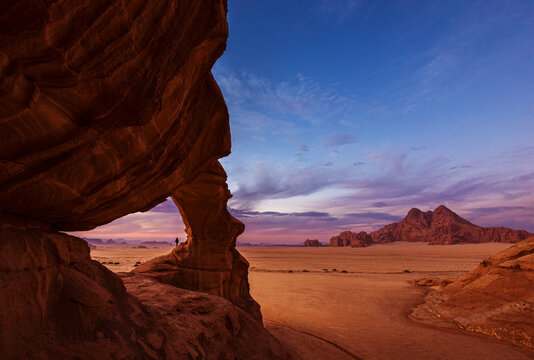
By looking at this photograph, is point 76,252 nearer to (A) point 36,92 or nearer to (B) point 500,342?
(A) point 36,92

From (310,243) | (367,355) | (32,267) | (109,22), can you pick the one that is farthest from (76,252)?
(310,243)

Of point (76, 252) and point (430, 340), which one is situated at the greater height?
point (76, 252)

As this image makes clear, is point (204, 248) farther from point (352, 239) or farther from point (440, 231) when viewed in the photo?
point (440, 231)

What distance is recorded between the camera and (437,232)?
118375mm

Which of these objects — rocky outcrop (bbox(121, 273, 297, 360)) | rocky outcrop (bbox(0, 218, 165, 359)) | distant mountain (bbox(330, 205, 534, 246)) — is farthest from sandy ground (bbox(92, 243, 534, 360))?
distant mountain (bbox(330, 205, 534, 246))

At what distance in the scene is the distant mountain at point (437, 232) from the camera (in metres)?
112

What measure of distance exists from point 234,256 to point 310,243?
455 feet

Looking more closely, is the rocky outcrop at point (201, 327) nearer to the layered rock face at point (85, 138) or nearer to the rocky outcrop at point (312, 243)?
the layered rock face at point (85, 138)

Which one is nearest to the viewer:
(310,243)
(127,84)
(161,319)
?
(127,84)

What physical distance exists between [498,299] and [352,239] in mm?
122632

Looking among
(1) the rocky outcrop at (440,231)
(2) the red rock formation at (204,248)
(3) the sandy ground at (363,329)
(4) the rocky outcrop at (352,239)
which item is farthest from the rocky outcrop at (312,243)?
(2) the red rock formation at (204,248)

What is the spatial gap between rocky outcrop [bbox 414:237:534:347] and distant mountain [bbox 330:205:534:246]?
361 ft

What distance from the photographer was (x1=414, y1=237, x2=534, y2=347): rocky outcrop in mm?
11891

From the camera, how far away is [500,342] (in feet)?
37.0
